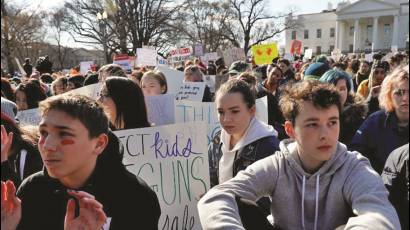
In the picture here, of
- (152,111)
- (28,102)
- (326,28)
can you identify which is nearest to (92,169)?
(152,111)

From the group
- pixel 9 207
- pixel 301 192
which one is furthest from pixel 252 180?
pixel 9 207

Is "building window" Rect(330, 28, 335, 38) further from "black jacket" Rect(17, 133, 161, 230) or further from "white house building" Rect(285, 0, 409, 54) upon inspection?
"black jacket" Rect(17, 133, 161, 230)

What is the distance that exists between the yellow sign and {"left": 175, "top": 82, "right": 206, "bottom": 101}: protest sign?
631cm

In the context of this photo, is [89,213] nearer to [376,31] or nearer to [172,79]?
[172,79]

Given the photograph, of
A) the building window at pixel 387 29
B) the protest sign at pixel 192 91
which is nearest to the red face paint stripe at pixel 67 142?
the protest sign at pixel 192 91

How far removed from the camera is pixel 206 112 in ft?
14.8

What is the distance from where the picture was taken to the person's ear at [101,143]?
206 centimetres

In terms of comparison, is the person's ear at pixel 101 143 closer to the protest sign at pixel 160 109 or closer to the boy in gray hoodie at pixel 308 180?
the boy in gray hoodie at pixel 308 180

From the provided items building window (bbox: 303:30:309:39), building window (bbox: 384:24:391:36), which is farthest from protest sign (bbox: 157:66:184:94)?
building window (bbox: 303:30:309:39)

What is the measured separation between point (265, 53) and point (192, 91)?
655cm

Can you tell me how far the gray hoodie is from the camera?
6.00 ft

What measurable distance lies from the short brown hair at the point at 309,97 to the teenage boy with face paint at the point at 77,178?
31.8 inches

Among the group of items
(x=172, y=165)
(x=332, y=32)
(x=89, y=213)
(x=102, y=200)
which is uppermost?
(x=332, y=32)

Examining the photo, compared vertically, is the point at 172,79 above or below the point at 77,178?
above
